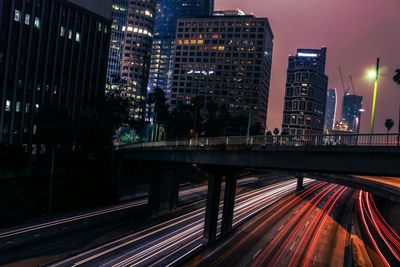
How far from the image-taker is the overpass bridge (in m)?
26.2

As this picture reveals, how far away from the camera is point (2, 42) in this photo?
73.4 m

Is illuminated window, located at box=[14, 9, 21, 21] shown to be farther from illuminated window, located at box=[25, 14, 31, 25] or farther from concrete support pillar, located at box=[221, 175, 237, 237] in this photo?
concrete support pillar, located at box=[221, 175, 237, 237]

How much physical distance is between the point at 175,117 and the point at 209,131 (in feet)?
51.6

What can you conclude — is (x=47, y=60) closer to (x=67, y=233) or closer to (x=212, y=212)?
(x=67, y=233)

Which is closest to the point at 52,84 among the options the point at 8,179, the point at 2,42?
the point at 2,42

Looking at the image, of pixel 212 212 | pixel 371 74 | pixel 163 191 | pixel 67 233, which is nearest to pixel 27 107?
pixel 163 191

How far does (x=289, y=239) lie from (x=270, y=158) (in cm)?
2233

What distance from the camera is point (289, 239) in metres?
51.8

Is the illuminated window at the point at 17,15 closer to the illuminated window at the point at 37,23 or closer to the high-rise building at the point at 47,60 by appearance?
the high-rise building at the point at 47,60

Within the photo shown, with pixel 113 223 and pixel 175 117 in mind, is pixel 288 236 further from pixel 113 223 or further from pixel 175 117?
pixel 175 117

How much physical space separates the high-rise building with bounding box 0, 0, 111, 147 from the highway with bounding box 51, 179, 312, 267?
3790 centimetres

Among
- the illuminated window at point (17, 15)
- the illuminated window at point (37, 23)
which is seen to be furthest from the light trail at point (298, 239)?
the illuminated window at point (17, 15)

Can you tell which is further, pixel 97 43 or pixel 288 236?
pixel 97 43

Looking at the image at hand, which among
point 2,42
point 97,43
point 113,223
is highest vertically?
point 97,43
